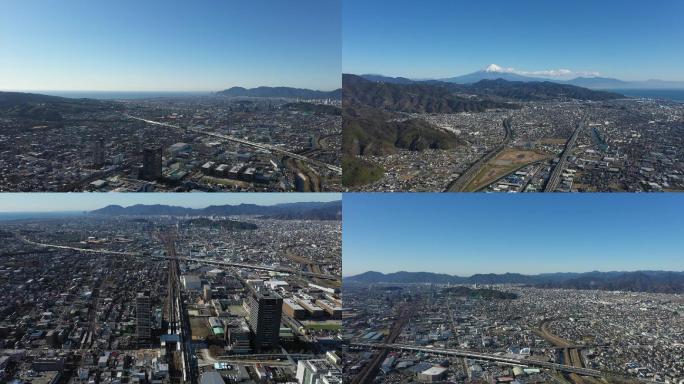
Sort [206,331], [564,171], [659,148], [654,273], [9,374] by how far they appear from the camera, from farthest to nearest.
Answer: [654,273]
[659,148]
[564,171]
[206,331]
[9,374]

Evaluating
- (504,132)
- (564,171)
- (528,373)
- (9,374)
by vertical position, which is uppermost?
(504,132)

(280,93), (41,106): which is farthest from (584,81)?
(41,106)

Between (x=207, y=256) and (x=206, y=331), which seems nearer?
(x=206, y=331)

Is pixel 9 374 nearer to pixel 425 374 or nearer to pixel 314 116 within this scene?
pixel 425 374

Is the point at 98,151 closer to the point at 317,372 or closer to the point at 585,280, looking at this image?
the point at 317,372

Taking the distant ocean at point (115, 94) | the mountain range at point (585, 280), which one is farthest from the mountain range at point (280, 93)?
the mountain range at point (585, 280)

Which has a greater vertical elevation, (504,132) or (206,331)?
(504,132)

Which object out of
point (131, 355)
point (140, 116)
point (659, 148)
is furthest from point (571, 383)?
point (140, 116)
